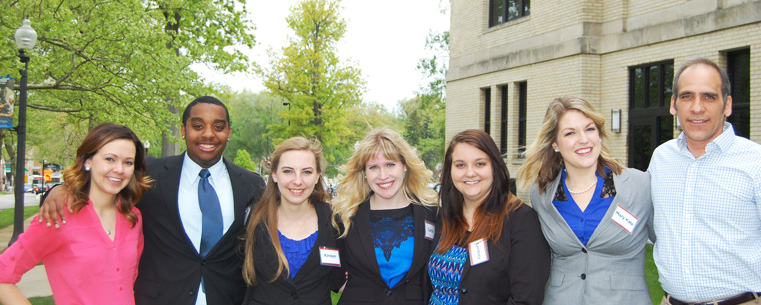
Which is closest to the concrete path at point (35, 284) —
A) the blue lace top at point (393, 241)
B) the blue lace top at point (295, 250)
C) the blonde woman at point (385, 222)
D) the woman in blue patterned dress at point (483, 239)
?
the blue lace top at point (295, 250)

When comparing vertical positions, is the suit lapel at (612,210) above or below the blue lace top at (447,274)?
above

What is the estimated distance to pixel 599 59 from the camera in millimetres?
13867

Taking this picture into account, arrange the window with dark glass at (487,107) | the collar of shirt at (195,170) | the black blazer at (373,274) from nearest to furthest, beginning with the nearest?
the black blazer at (373,274) → the collar of shirt at (195,170) → the window with dark glass at (487,107)

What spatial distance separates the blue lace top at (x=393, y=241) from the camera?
3.88 m

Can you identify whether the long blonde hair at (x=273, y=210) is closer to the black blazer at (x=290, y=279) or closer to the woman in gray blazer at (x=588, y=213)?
the black blazer at (x=290, y=279)

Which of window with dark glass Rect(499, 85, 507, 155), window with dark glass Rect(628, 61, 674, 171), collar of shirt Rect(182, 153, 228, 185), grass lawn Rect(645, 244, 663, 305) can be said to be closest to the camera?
collar of shirt Rect(182, 153, 228, 185)

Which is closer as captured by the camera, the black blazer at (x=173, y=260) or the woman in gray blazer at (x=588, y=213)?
the woman in gray blazer at (x=588, y=213)

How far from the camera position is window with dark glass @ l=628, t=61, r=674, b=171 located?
12484 millimetres

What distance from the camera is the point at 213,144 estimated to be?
416 centimetres

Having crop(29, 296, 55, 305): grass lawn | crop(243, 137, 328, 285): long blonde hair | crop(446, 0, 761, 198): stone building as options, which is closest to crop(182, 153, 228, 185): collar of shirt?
crop(243, 137, 328, 285): long blonde hair

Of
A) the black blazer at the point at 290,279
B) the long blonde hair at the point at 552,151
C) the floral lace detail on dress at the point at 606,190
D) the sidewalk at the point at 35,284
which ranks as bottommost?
the sidewalk at the point at 35,284

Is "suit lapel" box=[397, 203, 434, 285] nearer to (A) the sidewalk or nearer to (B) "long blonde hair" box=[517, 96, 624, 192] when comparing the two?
(B) "long blonde hair" box=[517, 96, 624, 192]

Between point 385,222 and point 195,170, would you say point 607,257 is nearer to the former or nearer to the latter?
point 385,222

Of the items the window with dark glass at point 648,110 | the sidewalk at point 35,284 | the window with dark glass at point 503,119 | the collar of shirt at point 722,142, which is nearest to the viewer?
the collar of shirt at point 722,142
